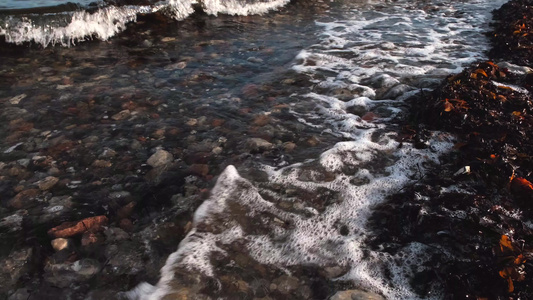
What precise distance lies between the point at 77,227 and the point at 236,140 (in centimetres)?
172

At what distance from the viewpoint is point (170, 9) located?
26.8 feet

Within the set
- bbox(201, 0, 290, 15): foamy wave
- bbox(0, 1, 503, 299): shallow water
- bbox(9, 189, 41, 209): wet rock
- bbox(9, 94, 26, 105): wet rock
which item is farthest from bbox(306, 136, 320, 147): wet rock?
bbox(201, 0, 290, 15): foamy wave

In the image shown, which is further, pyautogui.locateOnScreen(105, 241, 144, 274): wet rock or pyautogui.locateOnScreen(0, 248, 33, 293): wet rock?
pyautogui.locateOnScreen(105, 241, 144, 274): wet rock

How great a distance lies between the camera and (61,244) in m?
2.53

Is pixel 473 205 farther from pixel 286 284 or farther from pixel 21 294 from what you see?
pixel 21 294

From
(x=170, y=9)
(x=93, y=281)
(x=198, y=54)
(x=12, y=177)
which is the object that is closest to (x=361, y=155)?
(x=93, y=281)

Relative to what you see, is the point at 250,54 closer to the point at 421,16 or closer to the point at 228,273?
the point at 228,273

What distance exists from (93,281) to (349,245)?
1694mm

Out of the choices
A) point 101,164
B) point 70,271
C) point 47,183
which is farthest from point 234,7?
point 70,271

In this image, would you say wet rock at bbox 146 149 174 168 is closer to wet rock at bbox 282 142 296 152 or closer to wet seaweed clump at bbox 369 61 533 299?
wet rock at bbox 282 142 296 152

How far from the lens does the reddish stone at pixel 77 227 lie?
8.58 ft

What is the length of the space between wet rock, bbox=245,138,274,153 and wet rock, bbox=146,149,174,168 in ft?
2.49

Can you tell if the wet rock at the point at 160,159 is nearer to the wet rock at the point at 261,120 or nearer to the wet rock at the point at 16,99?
the wet rock at the point at 261,120

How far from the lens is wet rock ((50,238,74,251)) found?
8.25 feet
